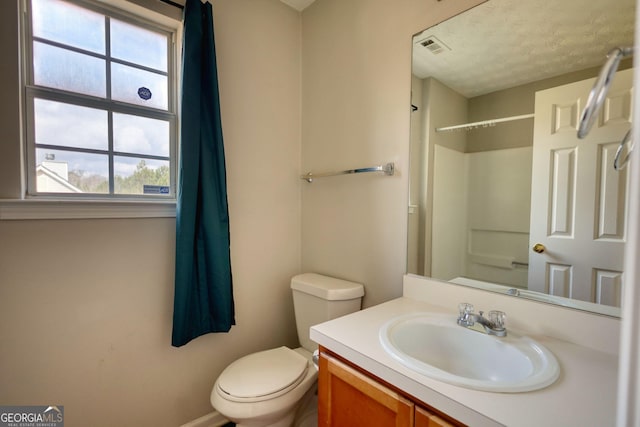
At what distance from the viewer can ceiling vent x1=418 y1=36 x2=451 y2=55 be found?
48.3 inches

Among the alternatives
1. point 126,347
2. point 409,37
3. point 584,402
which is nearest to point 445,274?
point 584,402

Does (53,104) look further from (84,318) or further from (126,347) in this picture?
(126,347)

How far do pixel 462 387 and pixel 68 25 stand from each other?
193 cm

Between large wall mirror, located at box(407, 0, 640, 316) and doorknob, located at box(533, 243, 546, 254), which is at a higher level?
large wall mirror, located at box(407, 0, 640, 316)

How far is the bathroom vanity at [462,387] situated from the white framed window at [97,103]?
1161 millimetres

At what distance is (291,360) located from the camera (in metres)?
1.38

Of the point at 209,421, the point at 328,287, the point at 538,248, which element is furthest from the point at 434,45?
the point at 209,421

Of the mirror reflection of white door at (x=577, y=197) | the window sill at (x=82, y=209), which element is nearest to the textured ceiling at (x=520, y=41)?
the mirror reflection of white door at (x=577, y=197)

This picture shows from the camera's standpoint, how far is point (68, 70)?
121cm

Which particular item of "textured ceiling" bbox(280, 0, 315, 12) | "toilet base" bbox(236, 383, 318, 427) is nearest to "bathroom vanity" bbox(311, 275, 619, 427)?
"toilet base" bbox(236, 383, 318, 427)

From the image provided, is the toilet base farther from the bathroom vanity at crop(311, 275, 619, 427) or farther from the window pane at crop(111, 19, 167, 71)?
the window pane at crop(111, 19, 167, 71)

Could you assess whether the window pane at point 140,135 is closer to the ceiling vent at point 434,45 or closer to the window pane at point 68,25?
the window pane at point 68,25

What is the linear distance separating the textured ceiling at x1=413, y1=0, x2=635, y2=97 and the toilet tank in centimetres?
106

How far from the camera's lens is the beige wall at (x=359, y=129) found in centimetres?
133
